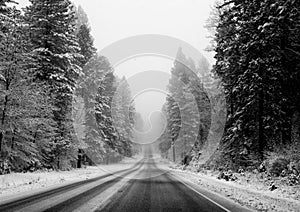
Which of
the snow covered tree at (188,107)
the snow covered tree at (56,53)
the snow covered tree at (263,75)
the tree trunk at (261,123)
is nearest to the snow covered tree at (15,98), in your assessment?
the snow covered tree at (56,53)

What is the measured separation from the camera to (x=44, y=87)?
19.8 m

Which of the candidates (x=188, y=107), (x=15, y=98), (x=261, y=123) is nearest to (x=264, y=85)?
(x=261, y=123)

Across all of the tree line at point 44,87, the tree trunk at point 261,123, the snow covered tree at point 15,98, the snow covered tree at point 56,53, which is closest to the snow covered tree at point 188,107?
the tree line at point 44,87

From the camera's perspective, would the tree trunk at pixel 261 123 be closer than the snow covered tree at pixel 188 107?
Yes

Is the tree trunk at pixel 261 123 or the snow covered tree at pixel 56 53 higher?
the snow covered tree at pixel 56 53

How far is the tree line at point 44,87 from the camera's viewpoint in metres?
16.6

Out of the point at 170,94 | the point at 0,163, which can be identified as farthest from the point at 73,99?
the point at 170,94

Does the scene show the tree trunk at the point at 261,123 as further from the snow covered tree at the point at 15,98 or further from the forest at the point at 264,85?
the snow covered tree at the point at 15,98

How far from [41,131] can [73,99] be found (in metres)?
5.14

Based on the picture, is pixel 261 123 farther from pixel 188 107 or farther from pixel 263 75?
pixel 188 107

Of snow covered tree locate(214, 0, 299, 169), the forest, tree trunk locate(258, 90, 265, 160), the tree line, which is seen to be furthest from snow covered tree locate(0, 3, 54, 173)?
tree trunk locate(258, 90, 265, 160)

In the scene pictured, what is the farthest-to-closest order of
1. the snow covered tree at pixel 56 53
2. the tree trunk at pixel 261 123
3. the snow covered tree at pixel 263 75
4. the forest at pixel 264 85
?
the snow covered tree at pixel 56 53
the tree trunk at pixel 261 123
the snow covered tree at pixel 263 75
the forest at pixel 264 85

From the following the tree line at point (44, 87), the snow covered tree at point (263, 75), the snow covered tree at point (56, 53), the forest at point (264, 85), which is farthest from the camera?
the snow covered tree at point (56, 53)

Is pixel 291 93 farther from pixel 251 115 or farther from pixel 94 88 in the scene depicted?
pixel 94 88
